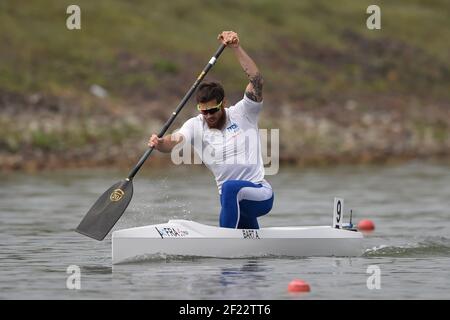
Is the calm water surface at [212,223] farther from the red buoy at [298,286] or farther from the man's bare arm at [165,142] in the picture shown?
the man's bare arm at [165,142]

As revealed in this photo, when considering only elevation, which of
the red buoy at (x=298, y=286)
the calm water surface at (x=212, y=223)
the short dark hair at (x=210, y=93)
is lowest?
the red buoy at (x=298, y=286)

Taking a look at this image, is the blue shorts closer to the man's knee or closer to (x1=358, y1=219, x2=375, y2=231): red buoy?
the man's knee

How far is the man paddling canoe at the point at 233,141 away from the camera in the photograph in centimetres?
1680

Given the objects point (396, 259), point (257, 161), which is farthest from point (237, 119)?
point (396, 259)

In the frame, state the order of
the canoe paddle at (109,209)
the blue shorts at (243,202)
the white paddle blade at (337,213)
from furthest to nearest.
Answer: the white paddle blade at (337,213), the canoe paddle at (109,209), the blue shorts at (243,202)

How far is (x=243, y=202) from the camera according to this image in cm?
1703

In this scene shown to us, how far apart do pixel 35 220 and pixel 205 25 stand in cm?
3100

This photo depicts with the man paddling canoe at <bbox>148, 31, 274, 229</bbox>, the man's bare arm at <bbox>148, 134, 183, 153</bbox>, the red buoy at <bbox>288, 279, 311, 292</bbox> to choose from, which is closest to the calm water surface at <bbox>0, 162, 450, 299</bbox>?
the red buoy at <bbox>288, 279, 311, 292</bbox>

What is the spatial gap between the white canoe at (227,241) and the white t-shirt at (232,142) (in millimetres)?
760

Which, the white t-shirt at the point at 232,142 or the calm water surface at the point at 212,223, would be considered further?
the white t-shirt at the point at 232,142

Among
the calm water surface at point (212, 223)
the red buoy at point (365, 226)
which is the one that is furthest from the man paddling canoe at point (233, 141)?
the red buoy at point (365, 226)

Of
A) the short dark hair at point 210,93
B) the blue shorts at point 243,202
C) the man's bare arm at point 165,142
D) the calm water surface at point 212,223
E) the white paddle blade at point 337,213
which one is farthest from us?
the white paddle blade at point 337,213

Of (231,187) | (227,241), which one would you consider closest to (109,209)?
(227,241)

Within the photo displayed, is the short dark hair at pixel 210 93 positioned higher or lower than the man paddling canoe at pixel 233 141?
higher
